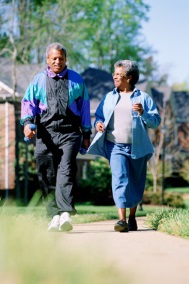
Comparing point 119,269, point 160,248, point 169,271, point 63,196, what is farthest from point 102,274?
point 63,196

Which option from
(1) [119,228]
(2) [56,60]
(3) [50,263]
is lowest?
(1) [119,228]

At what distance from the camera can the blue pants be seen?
7.16 meters

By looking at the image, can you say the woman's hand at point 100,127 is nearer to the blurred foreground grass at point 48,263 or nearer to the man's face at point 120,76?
the man's face at point 120,76

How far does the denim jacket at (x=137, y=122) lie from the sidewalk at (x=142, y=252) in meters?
0.82

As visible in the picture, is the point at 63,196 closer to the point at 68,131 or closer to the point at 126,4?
the point at 68,131

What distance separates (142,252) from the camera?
4.80 m

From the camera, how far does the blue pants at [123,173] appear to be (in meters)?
7.16

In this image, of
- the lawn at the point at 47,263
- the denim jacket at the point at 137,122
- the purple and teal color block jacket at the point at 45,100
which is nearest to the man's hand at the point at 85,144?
the denim jacket at the point at 137,122

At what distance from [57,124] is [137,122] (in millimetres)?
858

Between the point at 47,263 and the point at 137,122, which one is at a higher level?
the point at 137,122

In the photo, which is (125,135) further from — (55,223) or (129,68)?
(55,223)

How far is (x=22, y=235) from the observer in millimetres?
3555

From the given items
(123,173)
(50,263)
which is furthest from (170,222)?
(50,263)

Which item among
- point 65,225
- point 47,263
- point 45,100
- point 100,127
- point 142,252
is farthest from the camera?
point 100,127
